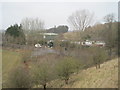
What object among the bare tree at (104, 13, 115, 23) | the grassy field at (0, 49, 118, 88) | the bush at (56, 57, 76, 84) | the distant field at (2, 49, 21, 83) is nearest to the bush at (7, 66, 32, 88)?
the grassy field at (0, 49, 118, 88)

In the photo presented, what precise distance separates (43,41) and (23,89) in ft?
28.8

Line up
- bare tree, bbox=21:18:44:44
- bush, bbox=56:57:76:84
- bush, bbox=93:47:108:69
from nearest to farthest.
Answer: bush, bbox=56:57:76:84 < bush, bbox=93:47:108:69 < bare tree, bbox=21:18:44:44

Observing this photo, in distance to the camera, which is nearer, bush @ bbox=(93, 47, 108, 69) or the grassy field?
the grassy field

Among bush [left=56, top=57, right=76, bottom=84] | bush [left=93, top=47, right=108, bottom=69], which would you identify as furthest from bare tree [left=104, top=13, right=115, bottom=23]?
bush [left=56, top=57, right=76, bottom=84]

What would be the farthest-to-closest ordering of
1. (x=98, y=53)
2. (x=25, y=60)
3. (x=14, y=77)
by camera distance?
1. (x=25, y=60)
2. (x=98, y=53)
3. (x=14, y=77)

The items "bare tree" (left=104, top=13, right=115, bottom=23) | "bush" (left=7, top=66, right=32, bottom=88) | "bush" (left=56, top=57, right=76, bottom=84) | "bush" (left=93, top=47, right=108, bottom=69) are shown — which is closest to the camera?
"bush" (left=7, top=66, right=32, bottom=88)

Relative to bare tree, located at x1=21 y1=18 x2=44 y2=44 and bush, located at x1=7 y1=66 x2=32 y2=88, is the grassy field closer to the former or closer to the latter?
bush, located at x1=7 y1=66 x2=32 y2=88

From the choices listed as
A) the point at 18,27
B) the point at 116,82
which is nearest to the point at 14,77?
the point at 116,82

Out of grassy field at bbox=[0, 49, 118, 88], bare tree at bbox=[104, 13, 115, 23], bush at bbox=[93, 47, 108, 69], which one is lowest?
grassy field at bbox=[0, 49, 118, 88]

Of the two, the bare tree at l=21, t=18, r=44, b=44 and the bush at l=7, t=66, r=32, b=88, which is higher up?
the bare tree at l=21, t=18, r=44, b=44

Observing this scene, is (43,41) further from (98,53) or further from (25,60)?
(98,53)

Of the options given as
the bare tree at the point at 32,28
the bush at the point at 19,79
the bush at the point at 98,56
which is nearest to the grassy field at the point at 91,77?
the bush at the point at 98,56

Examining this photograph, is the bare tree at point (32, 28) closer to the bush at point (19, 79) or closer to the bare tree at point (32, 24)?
the bare tree at point (32, 24)

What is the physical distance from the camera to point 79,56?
6695 mm
